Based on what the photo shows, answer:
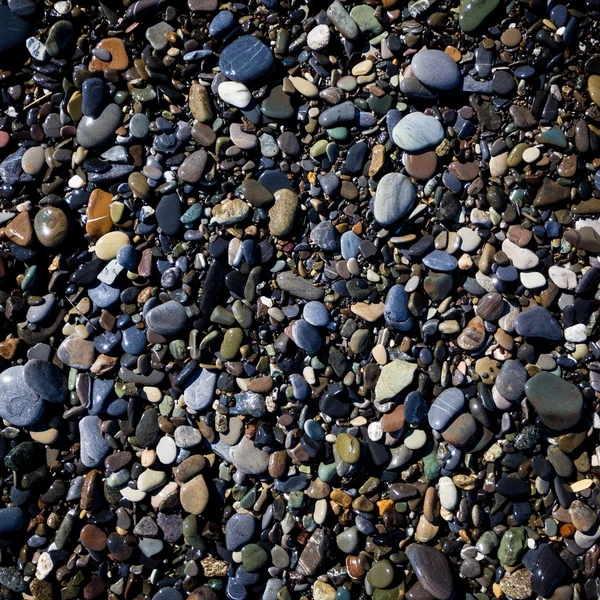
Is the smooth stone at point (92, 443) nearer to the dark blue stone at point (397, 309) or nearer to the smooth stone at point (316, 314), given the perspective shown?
the smooth stone at point (316, 314)

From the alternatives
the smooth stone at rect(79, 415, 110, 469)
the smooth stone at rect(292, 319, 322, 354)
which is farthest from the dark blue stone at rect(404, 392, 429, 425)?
the smooth stone at rect(79, 415, 110, 469)

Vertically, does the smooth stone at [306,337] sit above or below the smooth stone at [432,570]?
above

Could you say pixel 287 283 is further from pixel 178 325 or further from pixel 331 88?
pixel 331 88

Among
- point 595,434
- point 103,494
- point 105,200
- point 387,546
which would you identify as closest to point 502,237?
point 595,434

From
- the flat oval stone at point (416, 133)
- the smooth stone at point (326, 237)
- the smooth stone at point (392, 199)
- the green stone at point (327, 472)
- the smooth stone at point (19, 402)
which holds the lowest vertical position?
the green stone at point (327, 472)

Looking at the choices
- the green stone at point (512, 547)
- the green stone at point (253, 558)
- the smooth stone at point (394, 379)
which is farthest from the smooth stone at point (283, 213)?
the green stone at point (512, 547)

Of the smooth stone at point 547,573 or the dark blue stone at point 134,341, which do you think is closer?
the smooth stone at point 547,573

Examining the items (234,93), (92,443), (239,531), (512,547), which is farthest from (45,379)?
(512,547)
